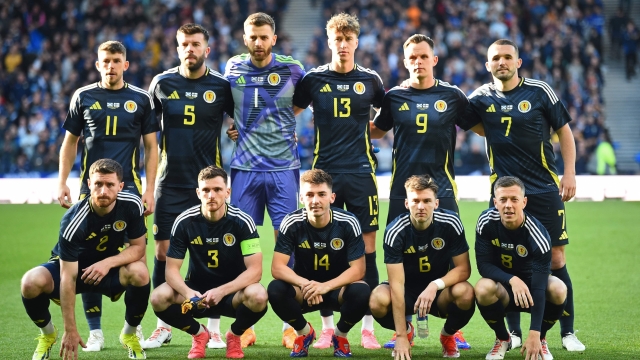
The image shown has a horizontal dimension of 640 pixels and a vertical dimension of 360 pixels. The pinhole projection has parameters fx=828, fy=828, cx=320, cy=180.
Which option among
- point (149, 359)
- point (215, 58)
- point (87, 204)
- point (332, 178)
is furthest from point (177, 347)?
point (215, 58)

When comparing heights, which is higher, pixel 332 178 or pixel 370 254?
pixel 332 178

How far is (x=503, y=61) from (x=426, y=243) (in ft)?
5.03

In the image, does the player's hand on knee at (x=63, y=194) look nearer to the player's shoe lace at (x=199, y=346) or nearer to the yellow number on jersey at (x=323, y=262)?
the player's shoe lace at (x=199, y=346)

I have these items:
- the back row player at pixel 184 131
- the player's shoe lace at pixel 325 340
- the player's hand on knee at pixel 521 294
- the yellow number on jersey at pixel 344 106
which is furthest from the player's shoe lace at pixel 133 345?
the player's hand on knee at pixel 521 294

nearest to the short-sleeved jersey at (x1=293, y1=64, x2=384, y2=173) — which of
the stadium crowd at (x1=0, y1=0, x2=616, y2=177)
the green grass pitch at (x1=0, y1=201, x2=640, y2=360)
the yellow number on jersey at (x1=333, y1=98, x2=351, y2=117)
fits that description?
the yellow number on jersey at (x1=333, y1=98, x2=351, y2=117)

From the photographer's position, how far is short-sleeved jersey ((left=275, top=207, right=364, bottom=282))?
19.1 feet

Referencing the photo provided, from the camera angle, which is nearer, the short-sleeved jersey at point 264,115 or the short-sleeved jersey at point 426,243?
the short-sleeved jersey at point 426,243

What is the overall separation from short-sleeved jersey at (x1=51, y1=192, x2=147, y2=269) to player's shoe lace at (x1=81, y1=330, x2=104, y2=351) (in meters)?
0.57

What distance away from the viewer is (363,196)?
6379mm

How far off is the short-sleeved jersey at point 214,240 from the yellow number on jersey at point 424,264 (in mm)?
1152

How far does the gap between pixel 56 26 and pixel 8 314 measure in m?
15.2

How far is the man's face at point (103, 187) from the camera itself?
18.4 feet

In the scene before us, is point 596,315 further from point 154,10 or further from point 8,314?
point 154,10

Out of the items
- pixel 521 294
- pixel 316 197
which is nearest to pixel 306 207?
pixel 316 197
